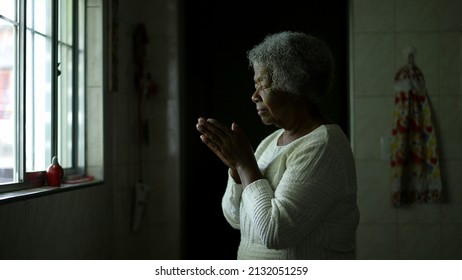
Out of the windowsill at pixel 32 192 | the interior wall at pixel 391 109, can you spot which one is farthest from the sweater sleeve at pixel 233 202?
the interior wall at pixel 391 109

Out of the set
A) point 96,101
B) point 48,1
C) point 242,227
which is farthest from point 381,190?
point 48,1

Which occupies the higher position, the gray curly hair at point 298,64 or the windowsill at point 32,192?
the gray curly hair at point 298,64

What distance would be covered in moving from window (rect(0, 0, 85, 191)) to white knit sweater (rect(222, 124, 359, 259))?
56cm

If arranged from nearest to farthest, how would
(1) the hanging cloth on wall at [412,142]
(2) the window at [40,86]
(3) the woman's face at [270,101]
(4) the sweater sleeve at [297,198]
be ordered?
(4) the sweater sleeve at [297,198]
(3) the woman's face at [270,101]
(2) the window at [40,86]
(1) the hanging cloth on wall at [412,142]

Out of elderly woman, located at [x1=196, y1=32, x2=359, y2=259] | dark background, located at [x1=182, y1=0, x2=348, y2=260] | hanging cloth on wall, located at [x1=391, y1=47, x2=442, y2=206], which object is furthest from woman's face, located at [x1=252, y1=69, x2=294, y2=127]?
hanging cloth on wall, located at [x1=391, y1=47, x2=442, y2=206]

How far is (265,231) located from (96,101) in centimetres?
87

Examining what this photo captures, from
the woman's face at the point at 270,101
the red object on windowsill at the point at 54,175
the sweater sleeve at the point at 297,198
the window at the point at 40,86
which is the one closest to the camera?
the sweater sleeve at the point at 297,198

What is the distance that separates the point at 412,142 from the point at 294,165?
813 mm

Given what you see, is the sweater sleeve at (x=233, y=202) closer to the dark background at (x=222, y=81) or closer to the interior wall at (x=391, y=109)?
the dark background at (x=222, y=81)

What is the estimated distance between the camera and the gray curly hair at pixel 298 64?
859mm

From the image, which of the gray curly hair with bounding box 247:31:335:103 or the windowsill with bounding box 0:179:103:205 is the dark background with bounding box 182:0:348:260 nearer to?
the gray curly hair with bounding box 247:31:335:103

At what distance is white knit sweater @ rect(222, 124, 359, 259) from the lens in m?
0.78

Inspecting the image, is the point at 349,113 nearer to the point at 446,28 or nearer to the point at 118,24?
the point at 446,28

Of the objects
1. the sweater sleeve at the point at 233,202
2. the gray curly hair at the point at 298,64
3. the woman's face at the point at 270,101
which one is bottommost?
the sweater sleeve at the point at 233,202
